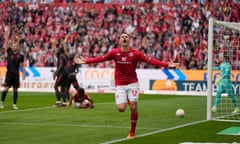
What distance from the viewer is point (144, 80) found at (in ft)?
127

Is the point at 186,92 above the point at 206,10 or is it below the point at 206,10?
below

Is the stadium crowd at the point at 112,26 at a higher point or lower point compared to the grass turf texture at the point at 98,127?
higher

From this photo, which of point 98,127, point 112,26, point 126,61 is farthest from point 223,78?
point 112,26

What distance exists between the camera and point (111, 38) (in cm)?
4375

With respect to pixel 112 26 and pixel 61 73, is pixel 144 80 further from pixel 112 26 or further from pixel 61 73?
pixel 61 73

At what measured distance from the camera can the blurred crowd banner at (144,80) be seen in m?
38.4

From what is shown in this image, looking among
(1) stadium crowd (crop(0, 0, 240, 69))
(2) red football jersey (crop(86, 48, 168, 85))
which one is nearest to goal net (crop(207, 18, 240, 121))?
(2) red football jersey (crop(86, 48, 168, 85))

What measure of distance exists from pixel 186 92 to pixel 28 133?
23.8 metres

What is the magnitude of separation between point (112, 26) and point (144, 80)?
7166 millimetres

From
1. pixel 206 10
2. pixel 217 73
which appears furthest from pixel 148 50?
pixel 217 73

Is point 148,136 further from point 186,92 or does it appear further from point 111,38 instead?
point 111,38

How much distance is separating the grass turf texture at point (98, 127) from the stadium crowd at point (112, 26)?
18405mm

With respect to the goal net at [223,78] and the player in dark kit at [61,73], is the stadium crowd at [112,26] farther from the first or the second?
the player in dark kit at [61,73]

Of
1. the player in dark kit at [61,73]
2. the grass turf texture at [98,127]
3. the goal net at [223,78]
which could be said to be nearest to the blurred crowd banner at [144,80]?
the goal net at [223,78]
